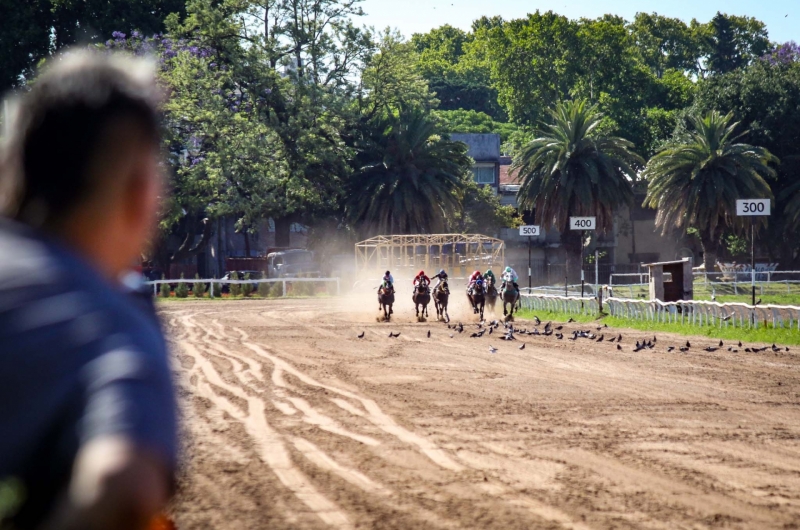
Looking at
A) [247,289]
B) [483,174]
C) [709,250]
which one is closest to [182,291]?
[247,289]

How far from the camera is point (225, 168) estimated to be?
53031 mm

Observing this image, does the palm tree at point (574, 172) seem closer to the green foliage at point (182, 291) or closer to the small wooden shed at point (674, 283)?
the green foliage at point (182, 291)

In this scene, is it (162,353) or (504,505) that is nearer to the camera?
(162,353)

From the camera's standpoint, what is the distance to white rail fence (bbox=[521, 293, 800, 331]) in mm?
22312

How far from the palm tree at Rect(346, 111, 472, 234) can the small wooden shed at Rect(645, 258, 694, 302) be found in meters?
27.8

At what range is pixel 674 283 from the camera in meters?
28.6

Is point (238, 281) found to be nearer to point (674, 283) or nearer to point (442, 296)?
point (442, 296)

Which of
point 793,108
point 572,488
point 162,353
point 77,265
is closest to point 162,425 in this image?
point 162,353

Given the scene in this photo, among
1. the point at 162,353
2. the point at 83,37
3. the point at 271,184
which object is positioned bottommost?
the point at 162,353

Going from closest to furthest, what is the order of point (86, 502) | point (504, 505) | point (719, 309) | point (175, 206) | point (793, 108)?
1. point (86, 502)
2. point (504, 505)
3. point (719, 309)
4. point (175, 206)
5. point (793, 108)

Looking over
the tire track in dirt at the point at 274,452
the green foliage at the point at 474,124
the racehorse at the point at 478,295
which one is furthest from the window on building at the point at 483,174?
the tire track in dirt at the point at 274,452

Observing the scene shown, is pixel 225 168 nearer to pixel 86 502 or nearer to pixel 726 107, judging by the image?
pixel 726 107

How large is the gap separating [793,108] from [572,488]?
177 ft

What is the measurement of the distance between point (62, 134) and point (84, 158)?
53 millimetres
